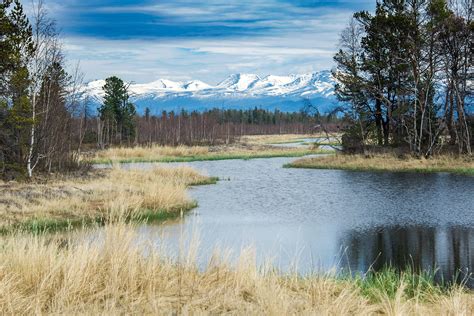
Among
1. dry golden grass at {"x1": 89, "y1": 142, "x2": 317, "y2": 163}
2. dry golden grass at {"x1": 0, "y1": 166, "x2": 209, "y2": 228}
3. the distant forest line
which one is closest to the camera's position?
dry golden grass at {"x1": 0, "y1": 166, "x2": 209, "y2": 228}

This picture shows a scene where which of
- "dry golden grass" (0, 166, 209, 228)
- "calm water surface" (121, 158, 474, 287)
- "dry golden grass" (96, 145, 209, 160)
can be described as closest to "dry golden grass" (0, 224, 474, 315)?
"calm water surface" (121, 158, 474, 287)

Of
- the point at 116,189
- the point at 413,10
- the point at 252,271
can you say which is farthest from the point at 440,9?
the point at 252,271

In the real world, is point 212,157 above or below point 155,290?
below

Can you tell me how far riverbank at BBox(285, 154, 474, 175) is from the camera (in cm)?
3505

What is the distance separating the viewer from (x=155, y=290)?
729cm

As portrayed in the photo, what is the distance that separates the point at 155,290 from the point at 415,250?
28.0ft

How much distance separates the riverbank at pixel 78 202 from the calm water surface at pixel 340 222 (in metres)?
1.10

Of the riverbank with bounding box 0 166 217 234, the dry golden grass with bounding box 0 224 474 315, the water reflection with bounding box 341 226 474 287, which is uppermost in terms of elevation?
the dry golden grass with bounding box 0 224 474 315

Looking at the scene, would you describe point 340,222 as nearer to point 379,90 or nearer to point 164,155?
point 379,90

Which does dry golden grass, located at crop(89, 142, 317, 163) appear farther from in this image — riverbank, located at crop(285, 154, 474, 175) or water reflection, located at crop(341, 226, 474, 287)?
water reflection, located at crop(341, 226, 474, 287)

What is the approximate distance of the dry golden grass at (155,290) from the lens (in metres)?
6.38

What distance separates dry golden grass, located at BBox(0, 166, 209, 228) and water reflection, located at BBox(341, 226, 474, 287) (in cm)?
591

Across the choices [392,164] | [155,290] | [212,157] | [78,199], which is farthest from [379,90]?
[155,290]

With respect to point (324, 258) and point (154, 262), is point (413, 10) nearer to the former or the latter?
point (324, 258)
